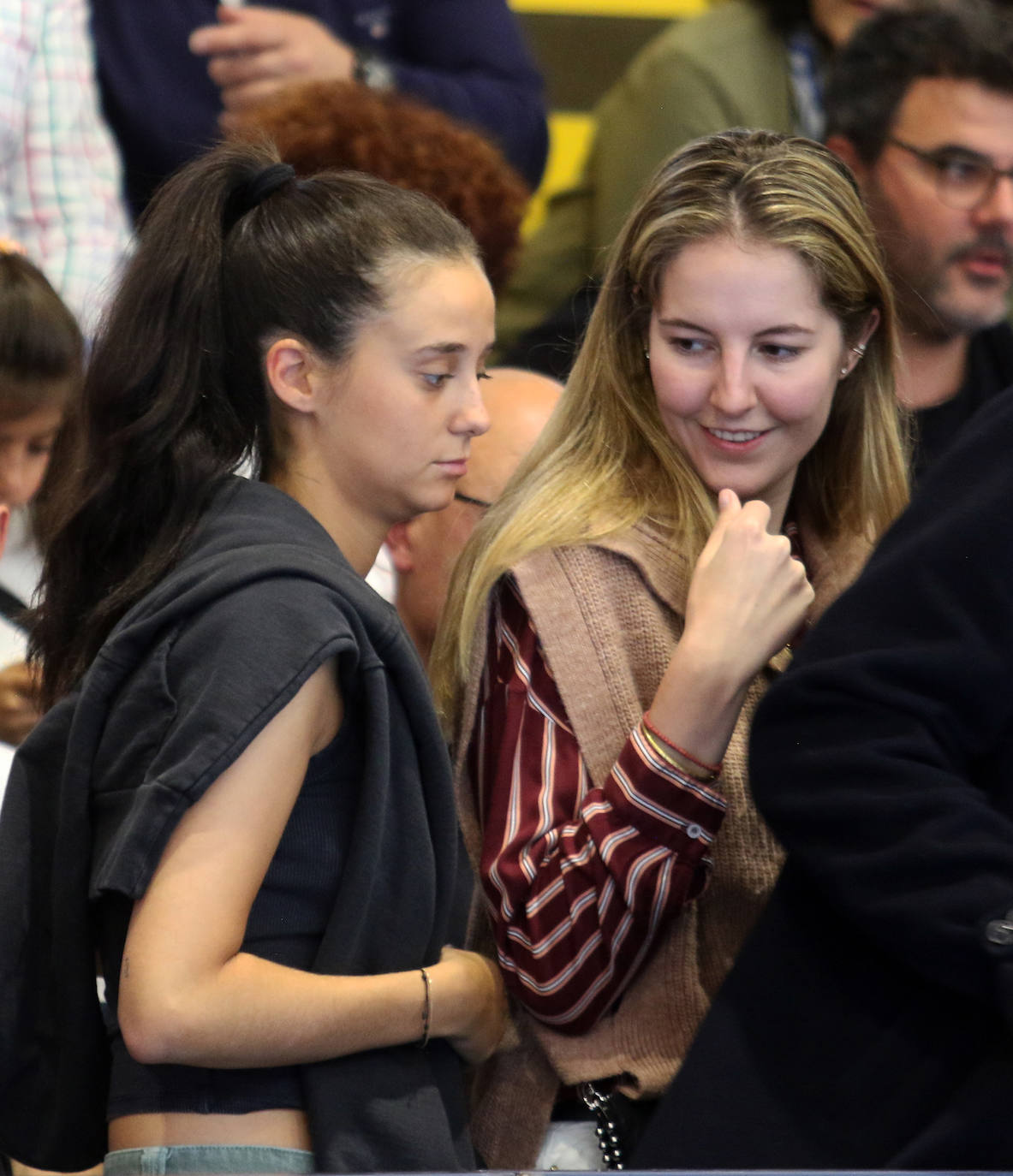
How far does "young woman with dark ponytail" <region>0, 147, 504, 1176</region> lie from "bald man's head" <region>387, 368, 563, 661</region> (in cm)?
47

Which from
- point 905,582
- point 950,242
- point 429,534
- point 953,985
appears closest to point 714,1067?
point 953,985

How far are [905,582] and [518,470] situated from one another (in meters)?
0.66

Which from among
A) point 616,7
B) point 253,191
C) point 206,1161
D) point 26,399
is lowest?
point 206,1161

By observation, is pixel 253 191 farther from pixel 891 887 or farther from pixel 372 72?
pixel 372 72

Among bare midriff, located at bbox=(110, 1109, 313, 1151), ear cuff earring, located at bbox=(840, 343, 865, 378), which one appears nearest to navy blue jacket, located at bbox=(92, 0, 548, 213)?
ear cuff earring, located at bbox=(840, 343, 865, 378)

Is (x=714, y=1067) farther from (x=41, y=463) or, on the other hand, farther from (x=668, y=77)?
(x=668, y=77)

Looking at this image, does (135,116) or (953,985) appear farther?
(135,116)

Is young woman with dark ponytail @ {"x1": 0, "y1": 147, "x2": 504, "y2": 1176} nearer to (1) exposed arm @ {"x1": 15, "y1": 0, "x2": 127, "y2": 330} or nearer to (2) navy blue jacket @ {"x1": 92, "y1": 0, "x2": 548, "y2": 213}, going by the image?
(1) exposed arm @ {"x1": 15, "y1": 0, "x2": 127, "y2": 330}

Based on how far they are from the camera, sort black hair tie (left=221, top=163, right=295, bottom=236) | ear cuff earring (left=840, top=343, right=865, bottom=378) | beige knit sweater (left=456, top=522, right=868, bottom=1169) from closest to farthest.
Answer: beige knit sweater (left=456, top=522, right=868, bottom=1169) < black hair tie (left=221, top=163, right=295, bottom=236) < ear cuff earring (left=840, top=343, right=865, bottom=378)

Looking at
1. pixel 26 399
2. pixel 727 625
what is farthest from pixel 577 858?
pixel 26 399

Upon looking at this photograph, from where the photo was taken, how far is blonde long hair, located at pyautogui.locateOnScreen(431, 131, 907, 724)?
63.7 inches

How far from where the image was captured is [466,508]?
2.12 metres

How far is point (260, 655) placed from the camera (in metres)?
1.28

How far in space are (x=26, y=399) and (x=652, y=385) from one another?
84 centimetres
